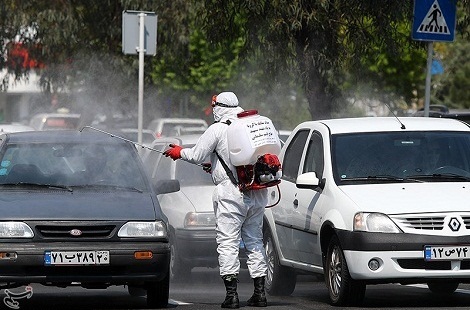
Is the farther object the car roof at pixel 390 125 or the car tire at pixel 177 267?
the car tire at pixel 177 267

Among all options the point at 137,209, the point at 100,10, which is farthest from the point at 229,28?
the point at 100,10

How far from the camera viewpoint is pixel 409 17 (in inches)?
760

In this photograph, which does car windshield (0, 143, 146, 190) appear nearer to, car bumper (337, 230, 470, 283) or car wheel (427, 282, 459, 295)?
car bumper (337, 230, 470, 283)

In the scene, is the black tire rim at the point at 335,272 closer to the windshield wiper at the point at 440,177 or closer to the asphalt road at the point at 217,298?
the asphalt road at the point at 217,298

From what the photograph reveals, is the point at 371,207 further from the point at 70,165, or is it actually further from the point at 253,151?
the point at 70,165

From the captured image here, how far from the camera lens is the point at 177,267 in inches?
611

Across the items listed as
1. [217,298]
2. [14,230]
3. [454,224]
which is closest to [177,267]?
[217,298]

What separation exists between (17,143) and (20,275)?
2082mm

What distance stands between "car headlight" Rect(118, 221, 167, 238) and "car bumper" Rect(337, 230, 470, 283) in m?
1.53

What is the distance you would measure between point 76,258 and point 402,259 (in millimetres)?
2537

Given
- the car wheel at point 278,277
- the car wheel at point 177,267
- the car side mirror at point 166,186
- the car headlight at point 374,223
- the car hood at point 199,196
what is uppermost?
the car side mirror at point 166,186

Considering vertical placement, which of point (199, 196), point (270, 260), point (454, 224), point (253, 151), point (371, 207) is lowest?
point (270, 260)

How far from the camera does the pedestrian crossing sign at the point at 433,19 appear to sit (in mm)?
16578

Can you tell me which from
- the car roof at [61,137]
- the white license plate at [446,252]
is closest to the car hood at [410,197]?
the white license plate at [446,252]
